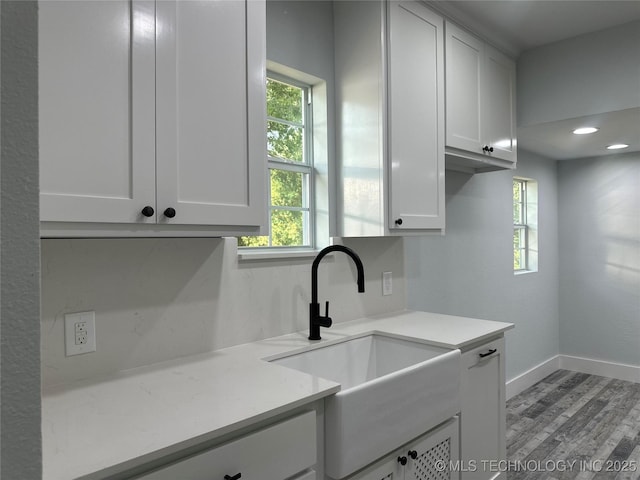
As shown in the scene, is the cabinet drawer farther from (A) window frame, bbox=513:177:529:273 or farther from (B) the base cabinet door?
(A) window frame, bbox=513:177:529:273

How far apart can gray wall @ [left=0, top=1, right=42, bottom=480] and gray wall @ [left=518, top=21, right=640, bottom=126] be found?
3121mm

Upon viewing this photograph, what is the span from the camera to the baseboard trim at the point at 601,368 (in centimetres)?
395

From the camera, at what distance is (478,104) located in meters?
2.45

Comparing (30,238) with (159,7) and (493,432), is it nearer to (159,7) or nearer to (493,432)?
(159,7)

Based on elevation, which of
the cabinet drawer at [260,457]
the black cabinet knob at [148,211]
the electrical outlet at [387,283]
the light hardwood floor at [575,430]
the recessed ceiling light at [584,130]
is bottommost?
the light hardwood floor at [575,430]

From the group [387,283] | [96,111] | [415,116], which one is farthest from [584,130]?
[96,111]

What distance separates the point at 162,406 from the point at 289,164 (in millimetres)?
1249

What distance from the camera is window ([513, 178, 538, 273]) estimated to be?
4.05 metres

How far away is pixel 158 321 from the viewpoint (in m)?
1.45

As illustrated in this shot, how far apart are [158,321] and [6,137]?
1.18 metres

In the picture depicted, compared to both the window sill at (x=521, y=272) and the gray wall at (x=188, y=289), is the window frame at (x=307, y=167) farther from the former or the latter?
the window sill at (x=521, y=272)

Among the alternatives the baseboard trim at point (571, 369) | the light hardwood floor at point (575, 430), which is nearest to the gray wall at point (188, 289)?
the light hardwood floor at point (575, 430)

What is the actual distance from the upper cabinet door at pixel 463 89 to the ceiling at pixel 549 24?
0.12 metres

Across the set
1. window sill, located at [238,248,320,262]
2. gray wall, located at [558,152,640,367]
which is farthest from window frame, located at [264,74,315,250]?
gray wall, located at [558,152,640,367]
